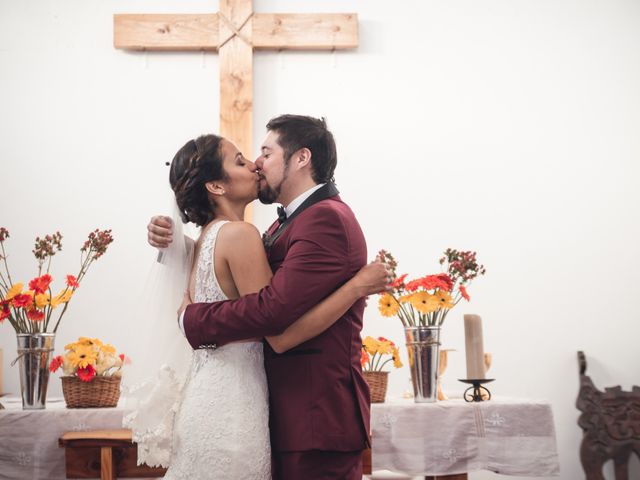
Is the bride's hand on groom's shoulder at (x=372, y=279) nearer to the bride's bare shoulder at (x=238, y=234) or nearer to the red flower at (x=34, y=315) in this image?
the bride's bare shoulder at (x=238, y=234)

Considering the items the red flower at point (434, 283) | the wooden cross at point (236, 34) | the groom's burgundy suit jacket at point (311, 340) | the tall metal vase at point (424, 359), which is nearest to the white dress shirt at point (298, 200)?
the groom's burgundy suit jacket at point (311, 340)

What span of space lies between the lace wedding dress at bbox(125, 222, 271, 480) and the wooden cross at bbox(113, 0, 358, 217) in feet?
7.88

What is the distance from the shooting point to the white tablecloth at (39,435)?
2.65 m

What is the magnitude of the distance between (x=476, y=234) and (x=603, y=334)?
0.92 m

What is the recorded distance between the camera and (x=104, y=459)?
8.00 feet

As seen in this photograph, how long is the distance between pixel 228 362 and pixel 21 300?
1.08 m

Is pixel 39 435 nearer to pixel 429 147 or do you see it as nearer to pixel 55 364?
pixel 55 364

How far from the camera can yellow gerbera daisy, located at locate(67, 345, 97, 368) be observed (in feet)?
9.16

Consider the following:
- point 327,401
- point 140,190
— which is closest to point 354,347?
point 327,401

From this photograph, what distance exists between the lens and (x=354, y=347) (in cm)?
214

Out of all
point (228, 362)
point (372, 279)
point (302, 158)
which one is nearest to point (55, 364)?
point (228, 362)

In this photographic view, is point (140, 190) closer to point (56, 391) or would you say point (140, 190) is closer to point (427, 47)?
point (56, 391)

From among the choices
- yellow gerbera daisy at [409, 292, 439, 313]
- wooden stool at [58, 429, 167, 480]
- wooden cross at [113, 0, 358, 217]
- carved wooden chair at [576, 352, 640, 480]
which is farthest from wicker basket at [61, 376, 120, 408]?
carved wooden chair at [576, 352, 640, 480]

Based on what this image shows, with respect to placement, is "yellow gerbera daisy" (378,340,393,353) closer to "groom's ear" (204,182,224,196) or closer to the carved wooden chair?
"groom's ear" (204,182,224,196)
